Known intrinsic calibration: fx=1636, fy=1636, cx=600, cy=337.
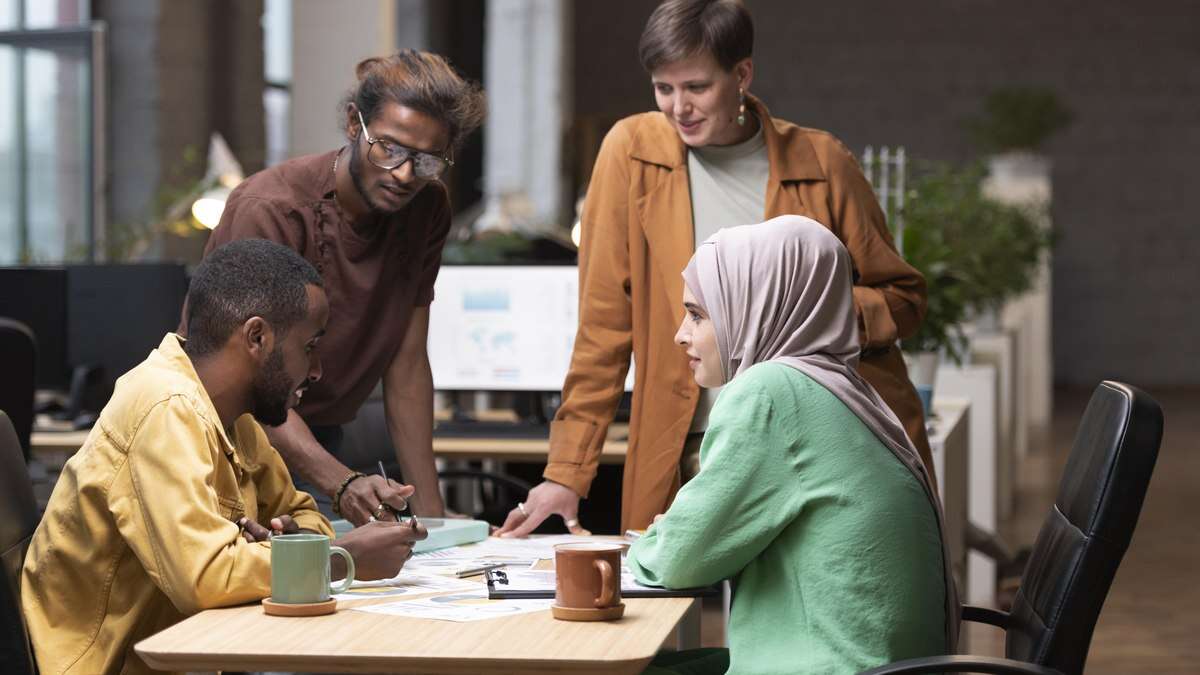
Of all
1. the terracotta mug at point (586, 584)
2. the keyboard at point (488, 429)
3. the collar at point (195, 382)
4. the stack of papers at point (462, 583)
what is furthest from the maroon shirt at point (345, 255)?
the keyboard at point (488, 429)

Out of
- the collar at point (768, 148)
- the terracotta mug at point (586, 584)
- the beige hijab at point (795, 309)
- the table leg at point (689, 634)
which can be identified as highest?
the collar at point (768, 148)

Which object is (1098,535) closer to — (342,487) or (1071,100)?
(342,487)

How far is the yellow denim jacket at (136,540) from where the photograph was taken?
6.38 feet

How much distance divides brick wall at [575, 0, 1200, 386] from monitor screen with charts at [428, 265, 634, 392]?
12.3 m

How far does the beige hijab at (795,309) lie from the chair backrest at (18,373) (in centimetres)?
252

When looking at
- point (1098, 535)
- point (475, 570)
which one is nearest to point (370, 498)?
point (475, 570)

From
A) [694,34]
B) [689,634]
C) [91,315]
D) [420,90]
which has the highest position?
[694,34]

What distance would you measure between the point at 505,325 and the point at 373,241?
6.23 ft

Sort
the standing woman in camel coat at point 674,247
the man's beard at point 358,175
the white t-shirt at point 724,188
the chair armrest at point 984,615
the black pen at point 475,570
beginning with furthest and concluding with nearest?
the white t-shirt at point 724,188, the standing woman in camel coat at point 674,247, the man's beard at point 358,175, the chair armrest at point 984,615, the black pen at point 475,570

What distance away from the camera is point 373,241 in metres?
2.74

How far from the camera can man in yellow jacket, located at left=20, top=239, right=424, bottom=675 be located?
6.40ft

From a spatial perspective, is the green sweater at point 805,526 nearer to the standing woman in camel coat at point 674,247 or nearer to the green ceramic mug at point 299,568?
the green ceramic mug at point 299,568

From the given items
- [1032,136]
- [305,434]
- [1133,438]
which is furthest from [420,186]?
[1032,136]

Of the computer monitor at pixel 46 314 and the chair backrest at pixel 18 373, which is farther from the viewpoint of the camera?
the computer monitor at pixel 46 314
